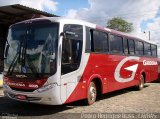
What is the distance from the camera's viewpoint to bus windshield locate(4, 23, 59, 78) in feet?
31.5

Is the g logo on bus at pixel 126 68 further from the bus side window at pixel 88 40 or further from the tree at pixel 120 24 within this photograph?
the tree at pixel 120 24

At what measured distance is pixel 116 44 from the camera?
555 inches

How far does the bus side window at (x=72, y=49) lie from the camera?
9.90m

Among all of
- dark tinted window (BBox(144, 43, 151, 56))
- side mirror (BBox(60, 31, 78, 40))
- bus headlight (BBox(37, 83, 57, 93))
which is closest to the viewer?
bus headlight (BBox(37, 83, 57, 93))

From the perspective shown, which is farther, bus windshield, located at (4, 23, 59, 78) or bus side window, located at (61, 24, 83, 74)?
bus side window, located at (61, 24, 83, 74)

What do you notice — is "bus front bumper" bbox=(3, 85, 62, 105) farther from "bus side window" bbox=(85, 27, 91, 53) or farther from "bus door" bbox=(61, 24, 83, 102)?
→ "bus side window" bbox=(85, 27, 91, 53)

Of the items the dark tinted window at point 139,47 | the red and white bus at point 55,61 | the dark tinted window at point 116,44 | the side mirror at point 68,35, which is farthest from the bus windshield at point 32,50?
the dark tinted window at point 139,47

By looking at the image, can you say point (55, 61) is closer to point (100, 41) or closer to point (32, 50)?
point (32, 50)

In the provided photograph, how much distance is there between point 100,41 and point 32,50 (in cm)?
348

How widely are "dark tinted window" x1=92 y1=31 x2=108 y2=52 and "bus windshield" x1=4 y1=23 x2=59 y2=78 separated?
248cm

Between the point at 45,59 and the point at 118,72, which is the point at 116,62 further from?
the point at 45,59

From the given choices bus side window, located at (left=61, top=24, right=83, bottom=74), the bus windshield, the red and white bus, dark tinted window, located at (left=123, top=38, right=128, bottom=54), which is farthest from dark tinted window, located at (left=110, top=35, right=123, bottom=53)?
the bus windshield

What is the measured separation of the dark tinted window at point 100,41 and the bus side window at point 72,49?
1.12 meters

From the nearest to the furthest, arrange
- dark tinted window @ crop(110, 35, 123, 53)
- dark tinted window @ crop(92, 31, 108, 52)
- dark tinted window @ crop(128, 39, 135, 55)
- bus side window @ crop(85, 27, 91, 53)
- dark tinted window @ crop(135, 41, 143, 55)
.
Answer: bus side window @ crop(85, 27, 91, 53), dark tinted window @ crop(92, 31, 108, 52), dark tinted window @ crop(110, 35, 123, 53), dark tinted window @ crop(128, 39, 135, 55), dark tinted window @ crop(135, 41, 143, 55)
